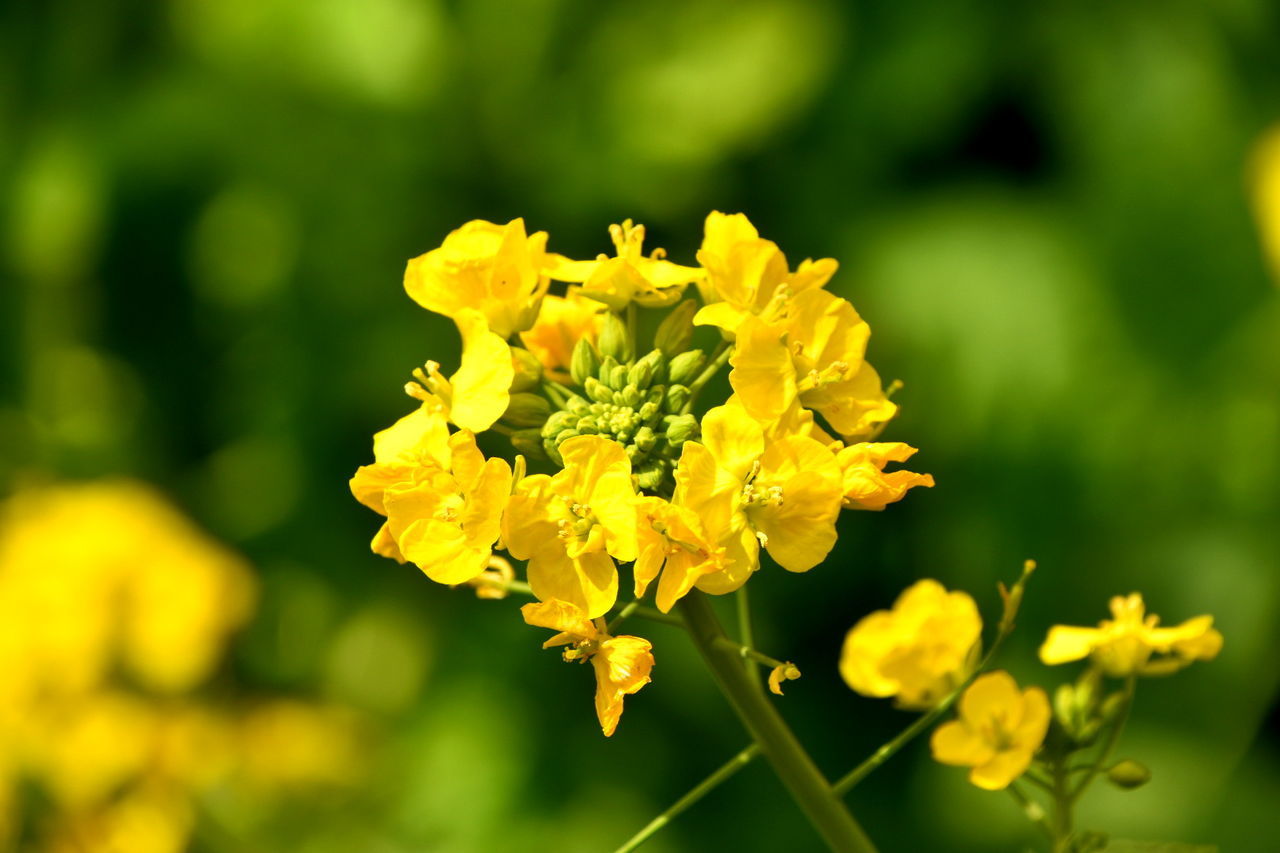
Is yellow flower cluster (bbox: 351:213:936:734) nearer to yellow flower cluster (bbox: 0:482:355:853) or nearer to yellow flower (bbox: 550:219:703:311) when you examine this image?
yellow flower (bbox: 550:219:703:311)

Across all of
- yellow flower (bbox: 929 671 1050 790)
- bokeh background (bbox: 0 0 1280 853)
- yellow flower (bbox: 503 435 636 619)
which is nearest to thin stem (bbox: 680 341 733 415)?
yellow flower (bbox: 503 435 636 619)

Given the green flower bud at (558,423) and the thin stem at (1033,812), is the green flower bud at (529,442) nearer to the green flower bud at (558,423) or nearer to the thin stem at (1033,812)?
the green flower bud at (558,423)

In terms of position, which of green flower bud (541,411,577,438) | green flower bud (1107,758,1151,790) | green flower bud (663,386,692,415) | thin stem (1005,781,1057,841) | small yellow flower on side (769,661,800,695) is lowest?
green flower bud (1107,758,1151,790)

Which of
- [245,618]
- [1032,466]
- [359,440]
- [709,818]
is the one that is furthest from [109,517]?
[1032,466]

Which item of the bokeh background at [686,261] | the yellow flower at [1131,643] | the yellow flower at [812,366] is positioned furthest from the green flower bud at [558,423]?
the bokeh background at [686,261]

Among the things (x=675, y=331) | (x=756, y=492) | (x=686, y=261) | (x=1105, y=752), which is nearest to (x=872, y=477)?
(x=756, y=492)

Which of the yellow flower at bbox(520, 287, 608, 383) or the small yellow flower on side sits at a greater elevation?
the yellow flower at bbox(520, 287, 608, 383)
